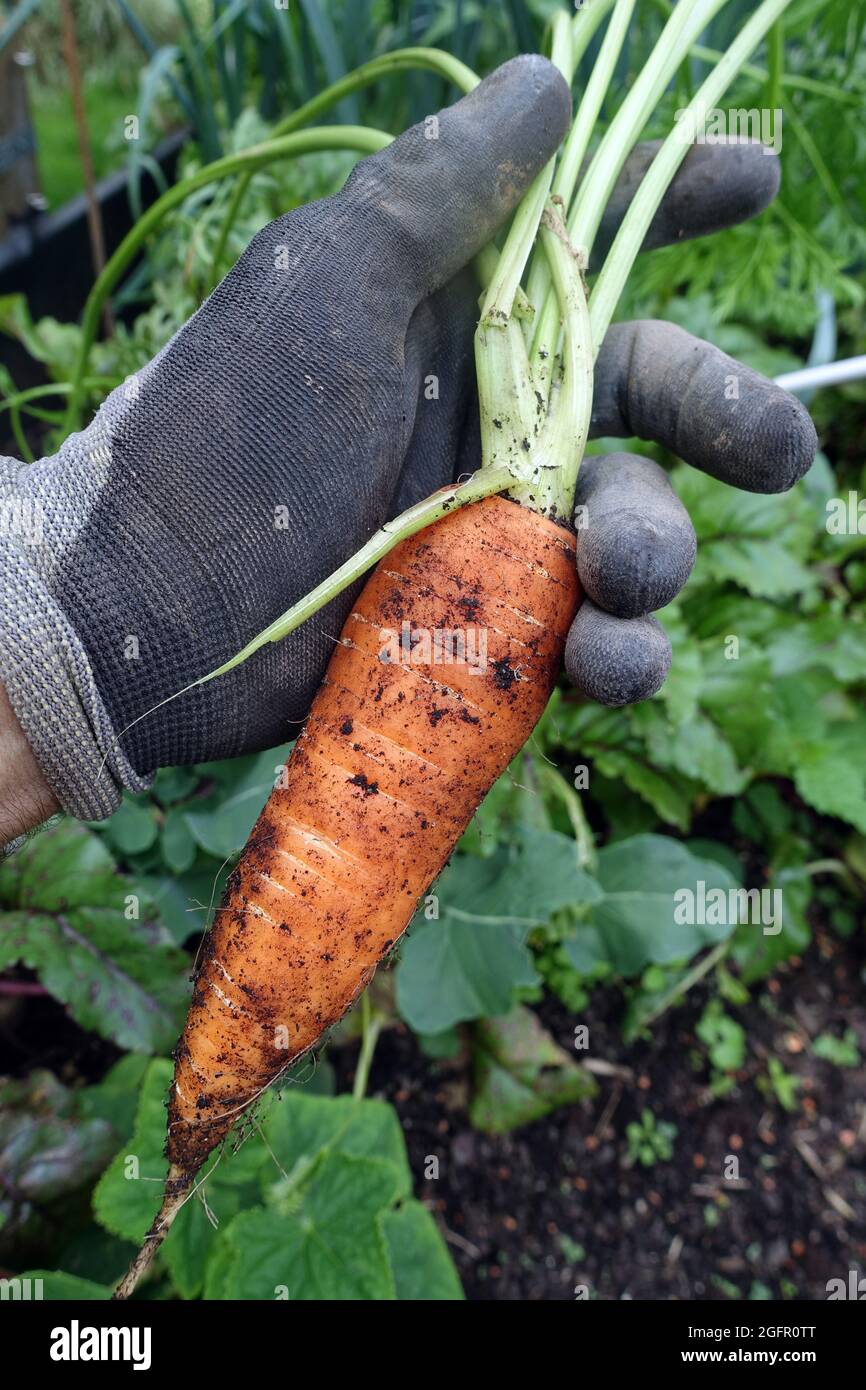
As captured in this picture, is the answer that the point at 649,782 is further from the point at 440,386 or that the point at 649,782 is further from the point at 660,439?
the point at 440,386

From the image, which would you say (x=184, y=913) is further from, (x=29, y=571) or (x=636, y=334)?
(x=636, y=334)

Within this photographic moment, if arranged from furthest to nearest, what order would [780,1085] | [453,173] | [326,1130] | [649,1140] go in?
[780,1085] < [649,1140] < [326,1130] < [453,173]

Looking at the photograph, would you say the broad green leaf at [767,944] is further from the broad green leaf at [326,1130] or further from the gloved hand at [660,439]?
the gloved hand at [660,439]

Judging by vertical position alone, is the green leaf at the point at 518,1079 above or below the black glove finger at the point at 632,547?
below

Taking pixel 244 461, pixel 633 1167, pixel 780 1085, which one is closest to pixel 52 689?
pixel 244 461

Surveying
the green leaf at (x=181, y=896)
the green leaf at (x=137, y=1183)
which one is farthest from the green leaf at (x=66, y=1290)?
the green leaf at (x=181, y=896)
